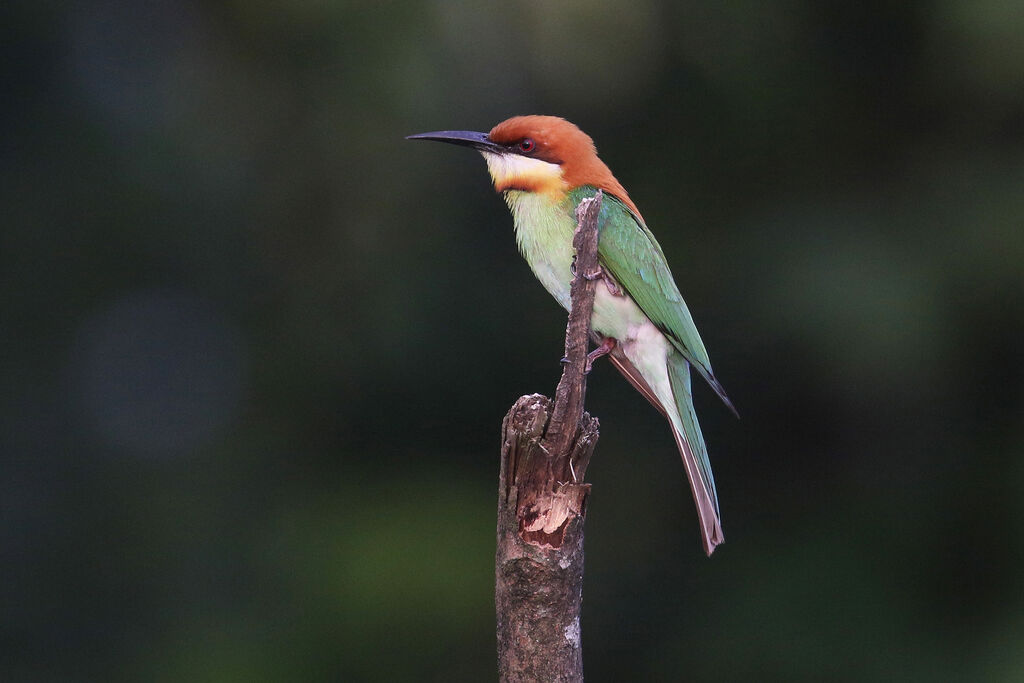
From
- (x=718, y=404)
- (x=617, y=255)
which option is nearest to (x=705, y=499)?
(x=617, y=255)

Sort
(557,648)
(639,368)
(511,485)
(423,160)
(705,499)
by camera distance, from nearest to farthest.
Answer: (557,648) < (511,485) < (705,499) < (639,368) < (423,160)

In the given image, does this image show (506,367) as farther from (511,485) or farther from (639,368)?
(511,485)

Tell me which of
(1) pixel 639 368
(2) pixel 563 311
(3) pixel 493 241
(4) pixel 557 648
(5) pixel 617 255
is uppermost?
(3) pixel 493 241

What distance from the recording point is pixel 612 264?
3400 millimetres

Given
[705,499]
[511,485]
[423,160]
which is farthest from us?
[423,160]

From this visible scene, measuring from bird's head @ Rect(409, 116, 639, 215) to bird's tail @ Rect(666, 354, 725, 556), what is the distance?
0.58 meters

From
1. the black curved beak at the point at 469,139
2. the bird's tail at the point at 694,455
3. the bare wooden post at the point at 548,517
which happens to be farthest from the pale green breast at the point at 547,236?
the bare wooden post at the point at 548,517

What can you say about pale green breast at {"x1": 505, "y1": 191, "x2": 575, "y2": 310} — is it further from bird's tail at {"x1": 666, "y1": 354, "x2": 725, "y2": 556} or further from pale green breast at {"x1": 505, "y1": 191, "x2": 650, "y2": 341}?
bird's tail at {"x1": 666, "y1": 354, "x2": 725, "y2": 556}

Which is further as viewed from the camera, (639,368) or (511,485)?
(639,368)

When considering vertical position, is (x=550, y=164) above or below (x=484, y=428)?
above

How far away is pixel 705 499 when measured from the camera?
335 centimetres

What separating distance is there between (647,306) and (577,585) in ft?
4.20

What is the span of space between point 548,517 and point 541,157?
1.56m

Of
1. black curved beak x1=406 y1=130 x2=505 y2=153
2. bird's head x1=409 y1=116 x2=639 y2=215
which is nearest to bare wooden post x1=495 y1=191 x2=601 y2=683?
bird's head x1=409 y1=116 x2=639 y2=215
